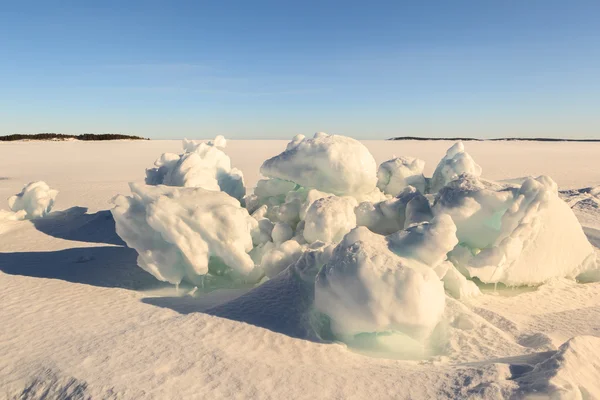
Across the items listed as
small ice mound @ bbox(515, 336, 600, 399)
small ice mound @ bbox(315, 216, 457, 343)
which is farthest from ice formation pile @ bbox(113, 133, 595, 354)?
small ice mound @ bbox(515, 336, 600, 399)

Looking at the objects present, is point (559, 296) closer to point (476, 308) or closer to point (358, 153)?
point (476, 308)

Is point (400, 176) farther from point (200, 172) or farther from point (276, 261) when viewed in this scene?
point (276, 261)

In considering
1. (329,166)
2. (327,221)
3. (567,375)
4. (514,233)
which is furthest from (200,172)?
(567,375)

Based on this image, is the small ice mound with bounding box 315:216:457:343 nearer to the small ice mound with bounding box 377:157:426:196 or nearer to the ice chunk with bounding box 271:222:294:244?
the ice chunk with bounding box 271:222:294:244

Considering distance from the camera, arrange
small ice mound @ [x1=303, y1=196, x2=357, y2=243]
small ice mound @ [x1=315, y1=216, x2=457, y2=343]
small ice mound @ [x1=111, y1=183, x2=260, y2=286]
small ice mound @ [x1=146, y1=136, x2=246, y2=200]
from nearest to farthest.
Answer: small ice mound @ [x1=315, y1=216, x2=457, y2=343] < small ice mound @ [x1=111, y1=183, x2=260, y2=286] < small ice mound @ [x1=303, y1=196, x2=357, y2=243] < small ice mound @ [x1=146, y1=136, x2=246, y2=200]

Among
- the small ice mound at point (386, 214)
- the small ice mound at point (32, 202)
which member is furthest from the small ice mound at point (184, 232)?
the small ice mound at point (32, 202)

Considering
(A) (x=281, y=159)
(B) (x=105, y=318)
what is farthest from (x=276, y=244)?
(B) (x=105, y=318)
